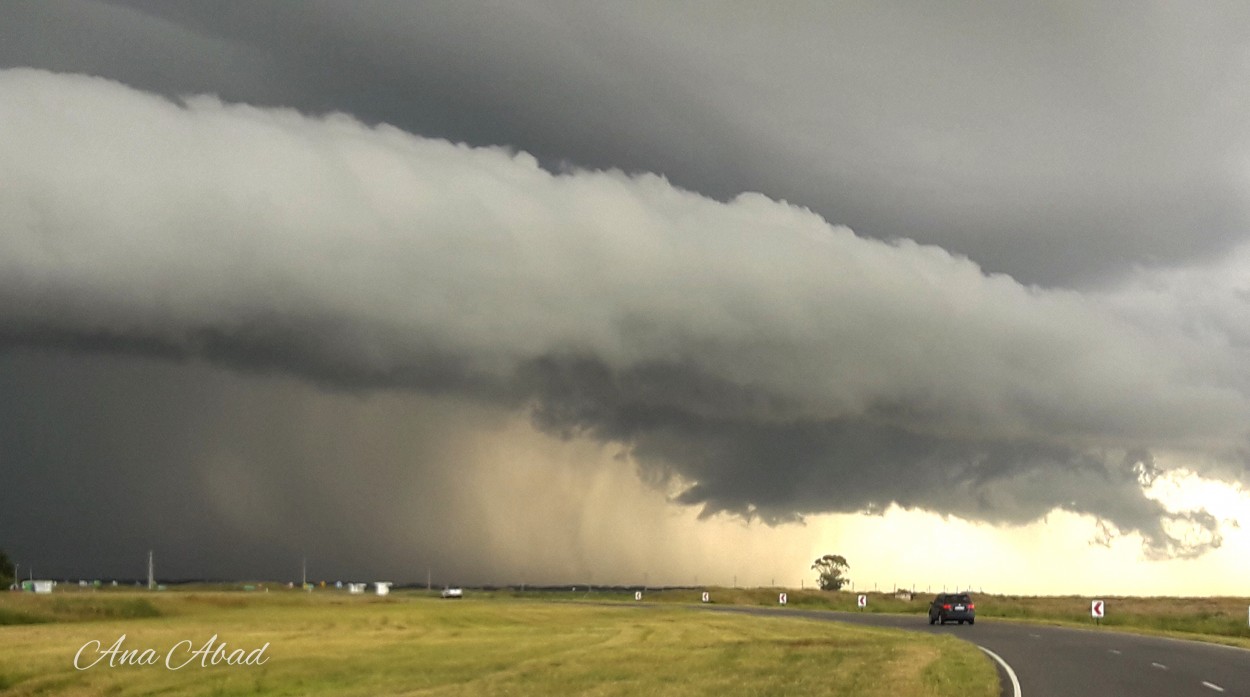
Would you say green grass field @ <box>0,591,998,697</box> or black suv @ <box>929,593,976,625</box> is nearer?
green grass field @ <box>0,591,998,697</box>

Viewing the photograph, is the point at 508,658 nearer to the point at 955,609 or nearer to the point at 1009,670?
the point at 1009,670

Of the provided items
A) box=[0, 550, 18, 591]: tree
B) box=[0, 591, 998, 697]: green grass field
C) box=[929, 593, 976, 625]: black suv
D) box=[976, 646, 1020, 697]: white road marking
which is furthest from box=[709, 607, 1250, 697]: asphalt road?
box=[0, 550, 18, 591]: tree

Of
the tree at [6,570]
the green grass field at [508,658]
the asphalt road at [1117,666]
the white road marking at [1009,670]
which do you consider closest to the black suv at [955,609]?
the green grass field at [508,658]

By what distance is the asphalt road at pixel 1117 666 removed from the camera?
1151 inches

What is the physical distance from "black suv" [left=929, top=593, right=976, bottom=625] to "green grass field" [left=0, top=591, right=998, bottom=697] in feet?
38.7

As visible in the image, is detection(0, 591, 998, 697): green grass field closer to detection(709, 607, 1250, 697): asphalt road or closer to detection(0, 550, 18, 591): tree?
detection(709, 607, 1250, 697): asphalt road

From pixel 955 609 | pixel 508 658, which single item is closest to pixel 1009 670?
pixel 508 658

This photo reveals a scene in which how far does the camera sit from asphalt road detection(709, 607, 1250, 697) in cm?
2923

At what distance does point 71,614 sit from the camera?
301 ft

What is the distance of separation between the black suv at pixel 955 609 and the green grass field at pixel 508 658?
38.7 ft

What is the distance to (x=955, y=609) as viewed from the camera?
261ft

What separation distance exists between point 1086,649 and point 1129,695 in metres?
20.9

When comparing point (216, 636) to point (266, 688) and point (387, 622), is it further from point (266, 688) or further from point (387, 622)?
point (266, 688)

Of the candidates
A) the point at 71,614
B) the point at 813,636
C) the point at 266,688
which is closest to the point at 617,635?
the point at 813,636
